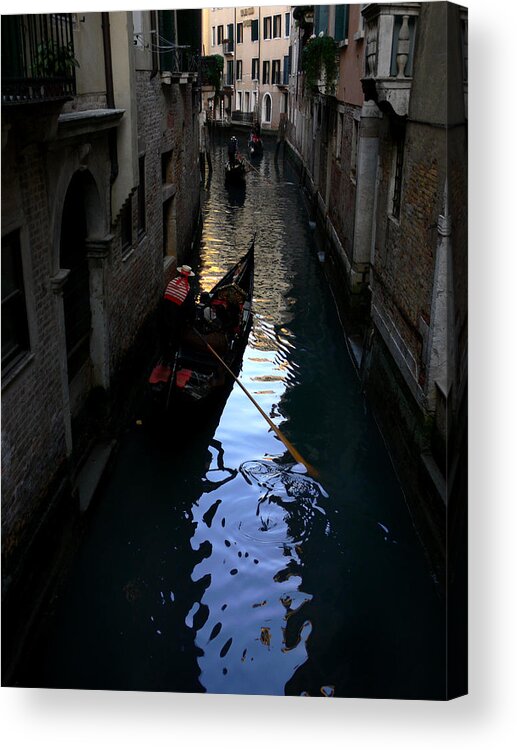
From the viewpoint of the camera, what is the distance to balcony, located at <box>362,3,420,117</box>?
358cm

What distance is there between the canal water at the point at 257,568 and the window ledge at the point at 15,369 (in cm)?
110

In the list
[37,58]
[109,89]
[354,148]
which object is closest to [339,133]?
[354,148]

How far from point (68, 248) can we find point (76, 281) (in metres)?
0.19

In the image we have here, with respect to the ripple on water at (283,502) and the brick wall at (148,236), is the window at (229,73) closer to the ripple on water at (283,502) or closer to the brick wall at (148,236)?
the brick wall at (148,236)

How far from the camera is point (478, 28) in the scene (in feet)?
9.68

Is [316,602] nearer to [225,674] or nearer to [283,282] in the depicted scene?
[225,674]

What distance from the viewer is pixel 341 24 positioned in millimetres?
4992

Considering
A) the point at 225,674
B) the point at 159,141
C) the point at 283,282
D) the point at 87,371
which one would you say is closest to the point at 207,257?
the point at 283,282

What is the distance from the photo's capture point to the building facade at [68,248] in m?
2.88

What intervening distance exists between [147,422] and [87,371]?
2.89ft

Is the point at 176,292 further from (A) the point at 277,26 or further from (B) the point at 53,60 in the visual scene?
(B) the point at 53,60

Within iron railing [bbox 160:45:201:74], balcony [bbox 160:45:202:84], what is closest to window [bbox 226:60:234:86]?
balcony [bbox 160:45:202:84]

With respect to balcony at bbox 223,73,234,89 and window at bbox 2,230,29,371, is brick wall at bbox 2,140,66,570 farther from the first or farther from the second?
balcony at bbox 223,73,234,89

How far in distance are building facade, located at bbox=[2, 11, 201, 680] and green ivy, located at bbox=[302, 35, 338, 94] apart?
3.78 ft
